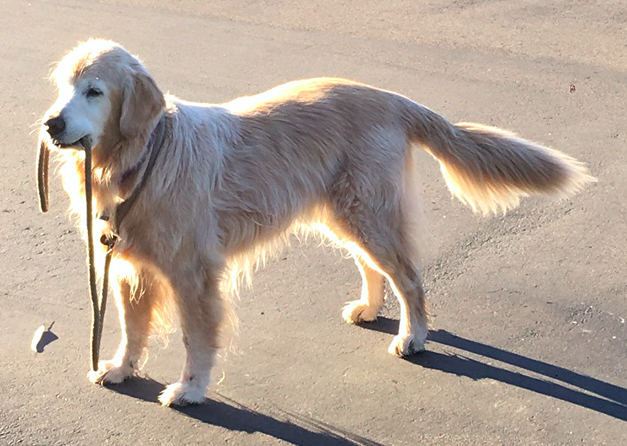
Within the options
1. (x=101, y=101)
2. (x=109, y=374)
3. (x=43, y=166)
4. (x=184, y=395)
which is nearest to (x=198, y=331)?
(x=184, y=395)

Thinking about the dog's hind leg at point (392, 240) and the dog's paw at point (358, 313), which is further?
the dog's paw at point (358, 313)

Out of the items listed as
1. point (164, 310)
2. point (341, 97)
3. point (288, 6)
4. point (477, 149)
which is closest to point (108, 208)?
point (164, 310)

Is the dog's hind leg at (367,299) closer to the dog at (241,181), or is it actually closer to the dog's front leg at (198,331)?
the dog at (241,181)

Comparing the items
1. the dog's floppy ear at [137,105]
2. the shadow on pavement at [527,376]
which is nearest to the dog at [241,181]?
the dog's floppy ear at [137,105]

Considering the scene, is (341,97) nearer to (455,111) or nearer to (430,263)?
(430,263)

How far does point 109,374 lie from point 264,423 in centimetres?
87

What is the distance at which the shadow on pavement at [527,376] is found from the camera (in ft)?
16.4

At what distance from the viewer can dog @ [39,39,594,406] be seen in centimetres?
458

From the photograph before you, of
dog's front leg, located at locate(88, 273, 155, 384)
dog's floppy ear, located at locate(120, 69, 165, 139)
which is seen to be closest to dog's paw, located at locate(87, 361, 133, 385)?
dog's front leg, located at locate(88, 273, 155, 384)

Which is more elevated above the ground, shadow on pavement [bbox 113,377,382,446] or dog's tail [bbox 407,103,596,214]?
dog's tail [bbox 407,103,596,214]

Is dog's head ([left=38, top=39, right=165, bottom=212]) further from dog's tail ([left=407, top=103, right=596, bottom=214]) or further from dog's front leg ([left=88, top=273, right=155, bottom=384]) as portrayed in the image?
dog's tail ([left=407, top=103, right=596, bottom=214])

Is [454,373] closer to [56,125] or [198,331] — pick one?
[198,331]

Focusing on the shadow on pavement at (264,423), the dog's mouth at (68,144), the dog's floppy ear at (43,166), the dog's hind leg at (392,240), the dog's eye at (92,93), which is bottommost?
the shadow on pavement at (264,423)

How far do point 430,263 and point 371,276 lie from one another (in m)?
0.72
